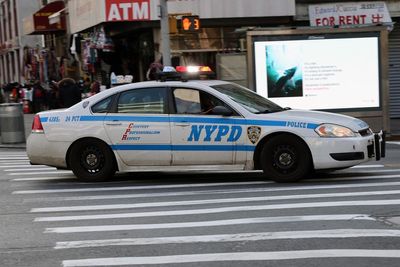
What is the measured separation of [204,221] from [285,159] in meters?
2.54

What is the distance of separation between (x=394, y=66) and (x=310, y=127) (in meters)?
14.5

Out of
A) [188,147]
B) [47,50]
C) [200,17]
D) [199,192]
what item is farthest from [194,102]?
[47,50]

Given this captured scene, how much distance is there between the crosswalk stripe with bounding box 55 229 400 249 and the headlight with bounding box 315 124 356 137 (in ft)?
9.25

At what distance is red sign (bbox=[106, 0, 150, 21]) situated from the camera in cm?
2050

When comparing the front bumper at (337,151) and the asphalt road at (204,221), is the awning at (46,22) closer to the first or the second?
the asphalt road at (204,221)

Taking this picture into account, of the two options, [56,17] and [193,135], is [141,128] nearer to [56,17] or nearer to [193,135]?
[193,135]

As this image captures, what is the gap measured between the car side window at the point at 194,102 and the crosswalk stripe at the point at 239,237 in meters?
3.38

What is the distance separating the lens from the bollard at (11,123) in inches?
696

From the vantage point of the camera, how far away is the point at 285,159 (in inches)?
364

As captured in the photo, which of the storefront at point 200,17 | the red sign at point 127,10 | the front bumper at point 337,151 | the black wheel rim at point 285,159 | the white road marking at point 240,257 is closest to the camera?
the white road marking at point 240,257

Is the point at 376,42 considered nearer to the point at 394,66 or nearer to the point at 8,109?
the point at 394,66

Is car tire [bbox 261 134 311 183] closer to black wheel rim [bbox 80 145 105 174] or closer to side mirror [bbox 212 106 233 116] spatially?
side mirror [bbox 212 106 233 116]

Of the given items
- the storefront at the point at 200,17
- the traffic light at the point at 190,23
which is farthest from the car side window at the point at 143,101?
the storefront at the point at 200,17

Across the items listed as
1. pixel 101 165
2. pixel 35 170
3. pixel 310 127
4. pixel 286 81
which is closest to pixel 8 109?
pixel 35 170
